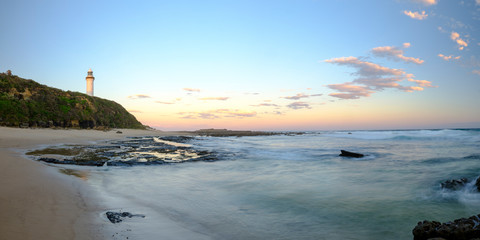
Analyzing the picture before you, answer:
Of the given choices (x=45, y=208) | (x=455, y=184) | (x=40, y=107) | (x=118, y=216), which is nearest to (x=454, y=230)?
(x=118, y=216)

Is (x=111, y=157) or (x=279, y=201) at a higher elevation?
(x=111, y=157)

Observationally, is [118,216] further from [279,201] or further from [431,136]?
[431,136]

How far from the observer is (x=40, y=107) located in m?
28.0

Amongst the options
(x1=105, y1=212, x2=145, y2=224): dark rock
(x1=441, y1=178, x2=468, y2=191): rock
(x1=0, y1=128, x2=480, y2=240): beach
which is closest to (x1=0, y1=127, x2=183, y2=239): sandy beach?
(x1=0, y1=128, x2=480, y2=240): beach

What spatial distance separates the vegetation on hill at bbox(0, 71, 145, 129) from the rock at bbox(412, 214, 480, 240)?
97.7ft

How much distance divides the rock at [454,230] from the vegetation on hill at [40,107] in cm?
2979

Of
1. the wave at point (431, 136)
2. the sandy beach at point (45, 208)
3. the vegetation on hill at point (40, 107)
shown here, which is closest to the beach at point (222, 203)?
the sandy beach at point (45, 208)

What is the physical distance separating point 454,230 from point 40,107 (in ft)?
115

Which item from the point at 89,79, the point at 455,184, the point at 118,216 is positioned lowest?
the point at 455,184

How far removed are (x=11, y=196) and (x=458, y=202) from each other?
24.9 ft

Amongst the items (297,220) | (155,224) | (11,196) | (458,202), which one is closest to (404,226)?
(297,220)

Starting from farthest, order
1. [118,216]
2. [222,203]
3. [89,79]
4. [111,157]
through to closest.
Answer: [89,79] → [111,157] → [222,203] → [118,216]

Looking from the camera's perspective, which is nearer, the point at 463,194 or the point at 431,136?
the point at 463,194

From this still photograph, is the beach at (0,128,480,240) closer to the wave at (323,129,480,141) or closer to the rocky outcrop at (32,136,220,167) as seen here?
the rocky outcrop at (32,136,220,167)
